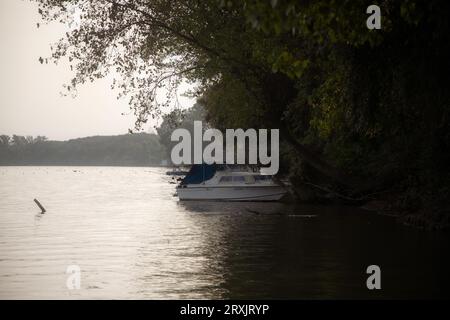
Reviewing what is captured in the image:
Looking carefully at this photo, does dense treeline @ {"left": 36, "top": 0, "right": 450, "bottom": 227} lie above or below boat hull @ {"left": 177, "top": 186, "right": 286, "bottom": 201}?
above

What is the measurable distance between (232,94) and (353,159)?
13.1 meters

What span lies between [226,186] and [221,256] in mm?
30197

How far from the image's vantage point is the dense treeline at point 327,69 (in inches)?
533

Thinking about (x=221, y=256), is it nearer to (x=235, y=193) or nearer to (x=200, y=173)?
(x=235, y=193)

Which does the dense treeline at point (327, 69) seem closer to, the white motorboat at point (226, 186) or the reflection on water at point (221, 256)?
the reflection on water at point (221, 256)

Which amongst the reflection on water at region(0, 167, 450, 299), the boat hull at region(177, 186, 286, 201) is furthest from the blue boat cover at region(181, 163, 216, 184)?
the reflection on water at region(0, 167, 450, 299)

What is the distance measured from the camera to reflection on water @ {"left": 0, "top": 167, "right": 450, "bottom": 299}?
52.6ft

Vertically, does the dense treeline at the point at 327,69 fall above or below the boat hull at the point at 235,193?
above

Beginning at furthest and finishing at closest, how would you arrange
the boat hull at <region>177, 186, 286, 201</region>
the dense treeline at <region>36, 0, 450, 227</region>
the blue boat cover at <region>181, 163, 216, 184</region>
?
the blue boat cover at <region>181, 163, 216, 184</region> → the boat hull at <region>177, 186, 286, 201</region> → the dense treeline at <region>36, 0, 450, 227</region>

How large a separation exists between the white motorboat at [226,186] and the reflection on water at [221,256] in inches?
482

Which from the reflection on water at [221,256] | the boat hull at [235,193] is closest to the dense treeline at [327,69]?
the reflection on water at [221,256]

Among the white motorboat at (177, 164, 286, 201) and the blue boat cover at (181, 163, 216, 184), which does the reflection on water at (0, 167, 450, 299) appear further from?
the blue boat cover at (181, 163, 216, 184)
